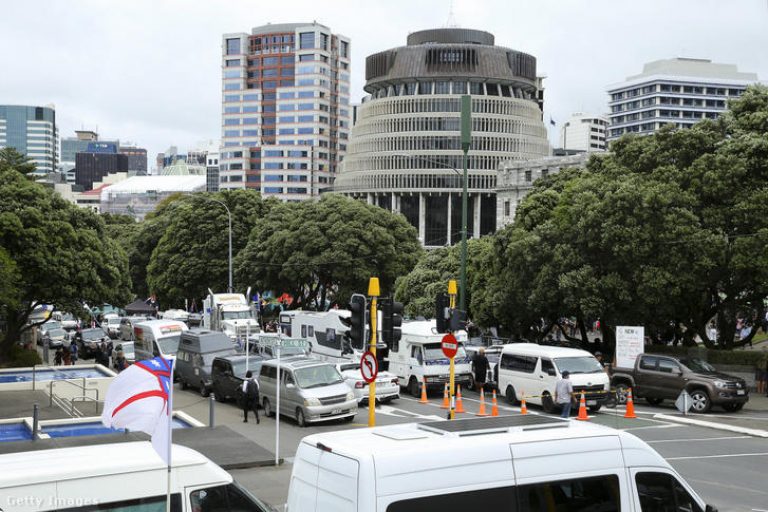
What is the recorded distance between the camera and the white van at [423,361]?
3138 centimetres

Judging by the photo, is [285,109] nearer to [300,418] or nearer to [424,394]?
[424,394]

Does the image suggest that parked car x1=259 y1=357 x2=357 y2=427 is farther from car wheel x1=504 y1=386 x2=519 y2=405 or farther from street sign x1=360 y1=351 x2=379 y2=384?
street sign x1=360 y1=351 x2=379 y2=384

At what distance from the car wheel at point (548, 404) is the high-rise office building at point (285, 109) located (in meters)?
152

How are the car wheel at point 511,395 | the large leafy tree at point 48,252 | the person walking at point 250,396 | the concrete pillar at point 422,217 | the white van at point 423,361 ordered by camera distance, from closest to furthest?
the person walking at point 250,396, the car wheel at point 511,395, the white van at point 423,361, the large leafy tree at point 48,252, the concrete pillar at point 422,217

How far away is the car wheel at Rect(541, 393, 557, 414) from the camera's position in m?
27.2

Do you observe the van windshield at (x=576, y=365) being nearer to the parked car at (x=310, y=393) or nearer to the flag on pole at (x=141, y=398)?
the parked car at (x=310, y=393)

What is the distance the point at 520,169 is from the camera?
11644 centimetres

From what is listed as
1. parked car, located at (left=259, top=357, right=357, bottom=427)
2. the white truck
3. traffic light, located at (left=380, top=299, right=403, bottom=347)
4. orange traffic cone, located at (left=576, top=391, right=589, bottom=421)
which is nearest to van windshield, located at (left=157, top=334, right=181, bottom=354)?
the white truck

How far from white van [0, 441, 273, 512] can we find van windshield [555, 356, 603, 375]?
59.8ft

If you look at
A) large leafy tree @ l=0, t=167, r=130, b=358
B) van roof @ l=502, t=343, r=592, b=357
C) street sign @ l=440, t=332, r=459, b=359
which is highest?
large leafy tree @ l=0, t=167, r=130, b=358

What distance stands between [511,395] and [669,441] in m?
8.00

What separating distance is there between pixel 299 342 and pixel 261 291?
32.7 m

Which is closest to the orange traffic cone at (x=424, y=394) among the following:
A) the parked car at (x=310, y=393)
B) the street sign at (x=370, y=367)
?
the parked car at (x=310, y=393)

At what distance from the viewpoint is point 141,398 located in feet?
32.4
